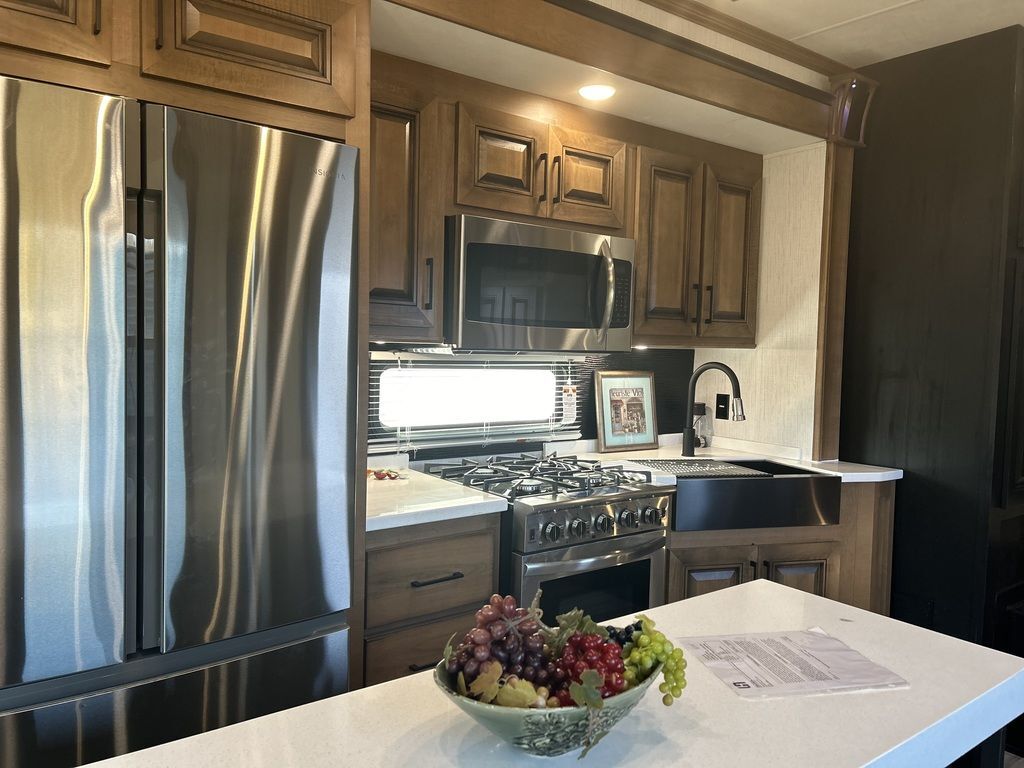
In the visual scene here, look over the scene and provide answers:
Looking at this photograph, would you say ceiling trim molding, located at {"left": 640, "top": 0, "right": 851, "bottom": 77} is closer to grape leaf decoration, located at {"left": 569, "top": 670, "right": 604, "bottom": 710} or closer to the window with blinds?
the window with blinds

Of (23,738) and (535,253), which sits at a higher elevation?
(535,253)

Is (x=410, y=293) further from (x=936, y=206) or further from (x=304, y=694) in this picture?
(x=936, y=206)

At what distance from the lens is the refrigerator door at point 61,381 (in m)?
1.40

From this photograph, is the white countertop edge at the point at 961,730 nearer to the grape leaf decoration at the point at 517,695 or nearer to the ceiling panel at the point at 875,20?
the grape leaf decoration at the point at 517,695

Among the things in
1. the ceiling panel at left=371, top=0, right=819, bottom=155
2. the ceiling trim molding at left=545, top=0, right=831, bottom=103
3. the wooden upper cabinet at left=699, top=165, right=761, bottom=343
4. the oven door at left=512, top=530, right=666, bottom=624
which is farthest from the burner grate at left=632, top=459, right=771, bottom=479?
the ceiling trim molding at left=545, top=0, right=831, bottom=103

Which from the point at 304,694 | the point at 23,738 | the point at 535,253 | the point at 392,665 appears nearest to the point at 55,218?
the point at 23,738

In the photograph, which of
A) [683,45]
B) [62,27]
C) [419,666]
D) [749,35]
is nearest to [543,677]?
[419,666]

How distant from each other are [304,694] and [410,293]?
→ 1206mm

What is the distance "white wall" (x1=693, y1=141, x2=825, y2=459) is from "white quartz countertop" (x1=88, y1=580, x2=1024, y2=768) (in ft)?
6.82

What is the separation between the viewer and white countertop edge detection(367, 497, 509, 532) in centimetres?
205

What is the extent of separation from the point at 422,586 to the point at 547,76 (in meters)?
1.69

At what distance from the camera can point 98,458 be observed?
1.50 meters

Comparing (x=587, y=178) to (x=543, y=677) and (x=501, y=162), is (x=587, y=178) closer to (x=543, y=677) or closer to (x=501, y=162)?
(x=501, y=162)

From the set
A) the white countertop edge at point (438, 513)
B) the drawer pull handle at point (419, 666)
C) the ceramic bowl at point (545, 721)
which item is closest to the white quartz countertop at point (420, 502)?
the white countertop edge at point (438, 513)
